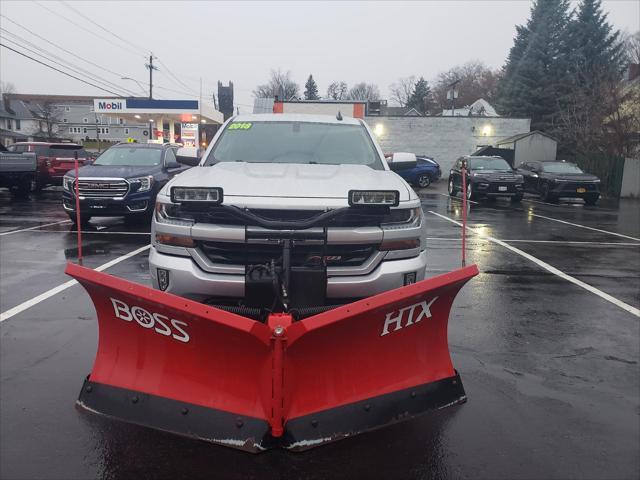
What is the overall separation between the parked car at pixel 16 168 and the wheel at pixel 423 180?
18.8 meters

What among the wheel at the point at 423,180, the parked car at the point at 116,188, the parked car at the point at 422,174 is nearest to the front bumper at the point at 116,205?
the parked car at the point at 116,188

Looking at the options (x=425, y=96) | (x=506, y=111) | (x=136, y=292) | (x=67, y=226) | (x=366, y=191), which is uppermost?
(x=425, y=96)

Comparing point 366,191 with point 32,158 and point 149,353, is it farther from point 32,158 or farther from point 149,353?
point 32,158

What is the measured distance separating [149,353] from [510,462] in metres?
2.05

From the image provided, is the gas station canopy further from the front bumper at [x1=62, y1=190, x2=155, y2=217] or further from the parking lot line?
the parking lot line

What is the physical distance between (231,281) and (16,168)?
54.1 feet


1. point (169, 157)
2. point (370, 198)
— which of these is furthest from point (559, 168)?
point (370, 198)

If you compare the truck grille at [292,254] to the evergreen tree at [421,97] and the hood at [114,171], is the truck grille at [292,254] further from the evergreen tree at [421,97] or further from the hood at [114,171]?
the evergreen tree at [421,97]

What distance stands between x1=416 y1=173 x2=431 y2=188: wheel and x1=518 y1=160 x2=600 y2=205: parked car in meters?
7.63

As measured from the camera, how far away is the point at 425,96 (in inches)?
3787

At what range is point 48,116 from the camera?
8562cm

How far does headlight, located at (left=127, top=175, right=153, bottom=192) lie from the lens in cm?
1103

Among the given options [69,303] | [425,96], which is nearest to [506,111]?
[425,96]

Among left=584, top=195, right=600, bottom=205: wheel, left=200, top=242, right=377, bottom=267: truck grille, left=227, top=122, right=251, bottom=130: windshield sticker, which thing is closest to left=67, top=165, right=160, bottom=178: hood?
left=227, top=122, right=251, bottom=130: windshield sticker
